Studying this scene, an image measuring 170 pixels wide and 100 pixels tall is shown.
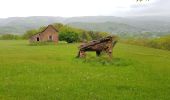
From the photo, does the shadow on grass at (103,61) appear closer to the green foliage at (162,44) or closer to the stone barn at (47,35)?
the stone barn at (47,35)

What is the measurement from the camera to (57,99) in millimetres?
14297

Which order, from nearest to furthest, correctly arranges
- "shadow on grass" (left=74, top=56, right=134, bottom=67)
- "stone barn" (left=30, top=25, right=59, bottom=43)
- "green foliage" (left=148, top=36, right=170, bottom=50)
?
"shadow on grass" (left=74, top=56, right=134, bottom=67) → "stone barn" (left=30, top=25, right=59, bottom=43) → "green foliage" (left=148, top=36, right=170, bottom=50)

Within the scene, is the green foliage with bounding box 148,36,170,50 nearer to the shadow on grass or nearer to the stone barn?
the stone barn

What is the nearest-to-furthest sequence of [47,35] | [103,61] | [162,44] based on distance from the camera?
[103,61]
[47,35]
[162,44]

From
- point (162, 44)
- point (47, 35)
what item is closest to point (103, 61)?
point (47, 35)

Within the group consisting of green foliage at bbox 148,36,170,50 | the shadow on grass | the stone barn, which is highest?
the shadow on grass

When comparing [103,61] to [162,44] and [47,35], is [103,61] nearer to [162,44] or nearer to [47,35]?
[47,35]

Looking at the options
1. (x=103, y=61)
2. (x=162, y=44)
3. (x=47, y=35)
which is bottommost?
(x=162, y=44)

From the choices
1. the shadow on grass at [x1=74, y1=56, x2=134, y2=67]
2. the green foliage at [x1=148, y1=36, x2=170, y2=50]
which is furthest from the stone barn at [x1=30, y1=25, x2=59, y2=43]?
the shadow on grass at [x1=74, y1=56, x2=134, y2=67]

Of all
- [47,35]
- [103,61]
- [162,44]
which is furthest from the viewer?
[162,44]

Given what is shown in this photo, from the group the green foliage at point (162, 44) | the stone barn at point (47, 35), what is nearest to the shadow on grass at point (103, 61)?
the stone barn at point (47, 35)

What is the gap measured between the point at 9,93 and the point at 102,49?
60.6 ft

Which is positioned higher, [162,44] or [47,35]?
[47,35]

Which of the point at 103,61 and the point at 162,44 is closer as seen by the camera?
the point at 103,61
